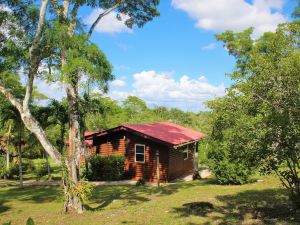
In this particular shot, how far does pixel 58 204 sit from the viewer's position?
17.2 meters

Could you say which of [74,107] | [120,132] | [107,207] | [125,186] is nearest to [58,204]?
[107,207]

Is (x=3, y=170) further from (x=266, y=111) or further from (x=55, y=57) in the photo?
(x=266, y=111)

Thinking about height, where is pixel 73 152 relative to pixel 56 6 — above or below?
below

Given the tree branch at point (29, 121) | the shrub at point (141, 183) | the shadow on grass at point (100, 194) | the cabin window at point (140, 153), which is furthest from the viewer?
the cabin window at point (140, 153)

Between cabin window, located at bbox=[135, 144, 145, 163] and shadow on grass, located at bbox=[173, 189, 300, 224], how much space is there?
10.4 metres

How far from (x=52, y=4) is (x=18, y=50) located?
2.29 metres

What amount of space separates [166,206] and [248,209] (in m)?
3.25

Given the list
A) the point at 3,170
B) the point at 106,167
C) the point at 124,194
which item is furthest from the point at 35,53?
the point at 3,170

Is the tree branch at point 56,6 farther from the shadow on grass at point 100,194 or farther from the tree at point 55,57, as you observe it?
the shadow on grass at point 100,194

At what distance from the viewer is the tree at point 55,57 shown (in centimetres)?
1341

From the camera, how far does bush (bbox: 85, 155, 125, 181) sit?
26156mm

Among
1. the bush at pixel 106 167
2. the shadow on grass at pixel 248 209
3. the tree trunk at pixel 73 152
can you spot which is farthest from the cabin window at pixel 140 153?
the tree trunk at pixel 73 152

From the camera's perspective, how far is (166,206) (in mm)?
14828

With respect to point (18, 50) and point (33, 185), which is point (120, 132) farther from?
point (18, 50)
